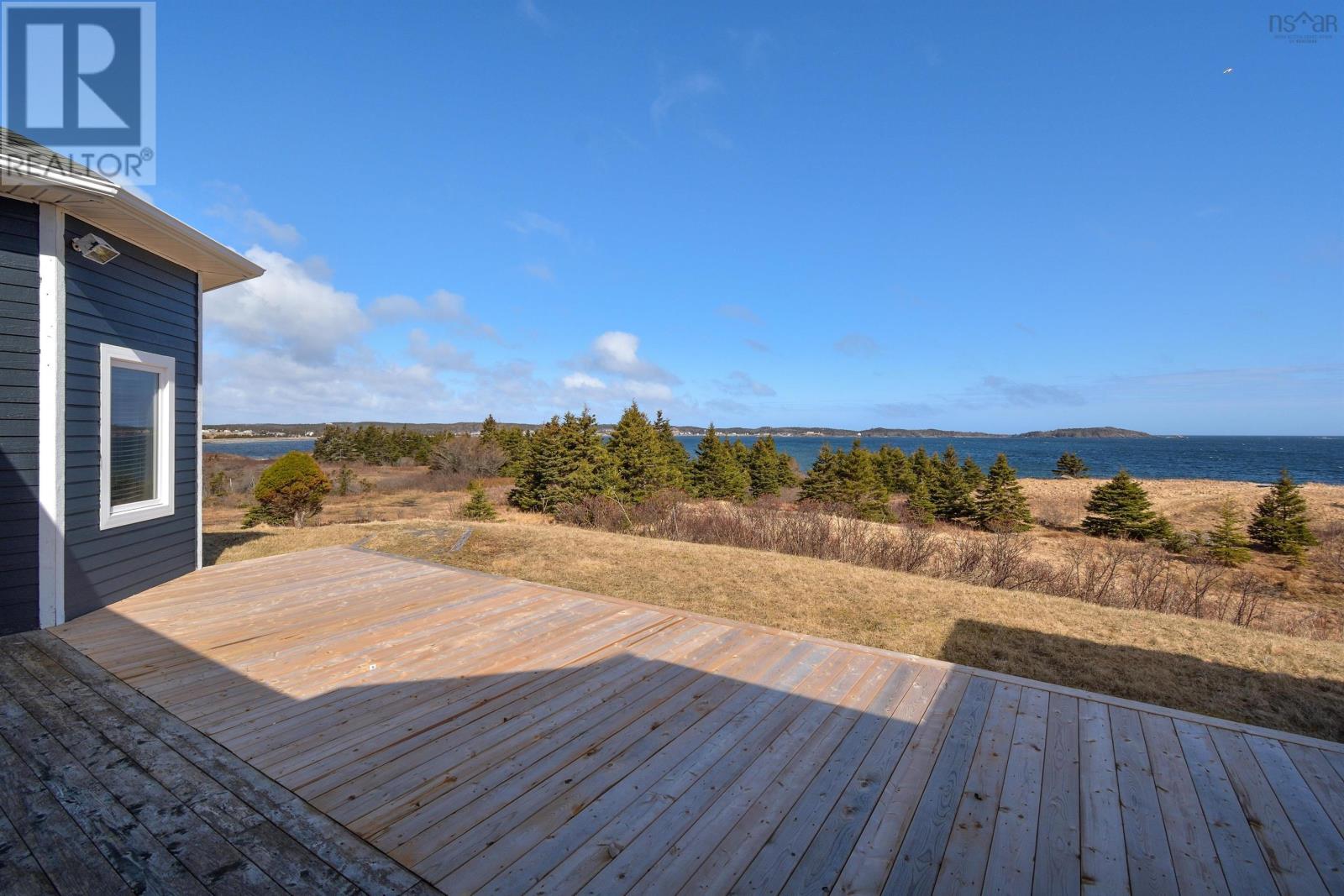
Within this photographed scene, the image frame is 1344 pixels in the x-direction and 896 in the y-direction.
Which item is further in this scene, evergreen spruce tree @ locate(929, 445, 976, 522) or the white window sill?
evergreen spruce tree @ locate(929, 445, 976, 522)

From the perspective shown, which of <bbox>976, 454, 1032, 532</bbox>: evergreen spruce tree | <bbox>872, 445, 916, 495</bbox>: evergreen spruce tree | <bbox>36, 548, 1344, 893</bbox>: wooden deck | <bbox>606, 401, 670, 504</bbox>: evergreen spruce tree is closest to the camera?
<bbox>36, 548, 1344, 893</bbox>: wooden deck

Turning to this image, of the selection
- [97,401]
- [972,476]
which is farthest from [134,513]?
[972,476]

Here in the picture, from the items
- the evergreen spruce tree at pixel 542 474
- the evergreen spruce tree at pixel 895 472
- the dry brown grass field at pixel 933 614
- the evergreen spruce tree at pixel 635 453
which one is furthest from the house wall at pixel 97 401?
the evergreen spruce tree at pixel 895 472

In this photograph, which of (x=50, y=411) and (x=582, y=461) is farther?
(x=582, y=461)

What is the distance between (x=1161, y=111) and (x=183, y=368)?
12043mm

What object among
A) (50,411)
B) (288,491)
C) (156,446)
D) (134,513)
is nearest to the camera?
(50,411)

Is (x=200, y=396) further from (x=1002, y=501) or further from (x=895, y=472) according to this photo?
(x=895, y=472)

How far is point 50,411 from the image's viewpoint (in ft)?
12.1

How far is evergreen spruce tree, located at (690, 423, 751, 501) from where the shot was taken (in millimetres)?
23703

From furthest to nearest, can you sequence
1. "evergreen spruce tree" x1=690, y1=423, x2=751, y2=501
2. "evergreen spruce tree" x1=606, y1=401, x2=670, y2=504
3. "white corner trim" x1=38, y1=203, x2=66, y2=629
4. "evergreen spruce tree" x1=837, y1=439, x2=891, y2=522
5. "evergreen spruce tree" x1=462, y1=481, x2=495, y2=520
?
1. "evergreen spruce tree" x1=690, y1=423, x2=751, y2=501
2. "evergreen spruce tree" x1=837, y1=439, x2=891, y2=522
3. "evergreen spruce tree" x1=606, y1=401, x2=670, y2=504
4. "evergreen spruce tree" x1=462, y1=481, x2=495, y2=520
5. "white corner trim" x1=38, y1=203, x2=66, y2=629

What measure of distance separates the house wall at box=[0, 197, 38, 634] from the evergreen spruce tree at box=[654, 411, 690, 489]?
17.0m

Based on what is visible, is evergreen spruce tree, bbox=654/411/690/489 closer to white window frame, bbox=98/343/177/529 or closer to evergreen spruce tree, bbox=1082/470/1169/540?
evergreen spruce tree, bbox=1082/470/1169/540

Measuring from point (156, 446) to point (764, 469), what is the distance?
2310 centimetres

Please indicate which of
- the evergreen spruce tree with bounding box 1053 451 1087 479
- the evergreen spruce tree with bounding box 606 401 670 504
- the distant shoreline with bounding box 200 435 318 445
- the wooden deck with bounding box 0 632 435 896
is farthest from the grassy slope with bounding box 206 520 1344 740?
the distant shoreline with bounding box 200 435 318 445
